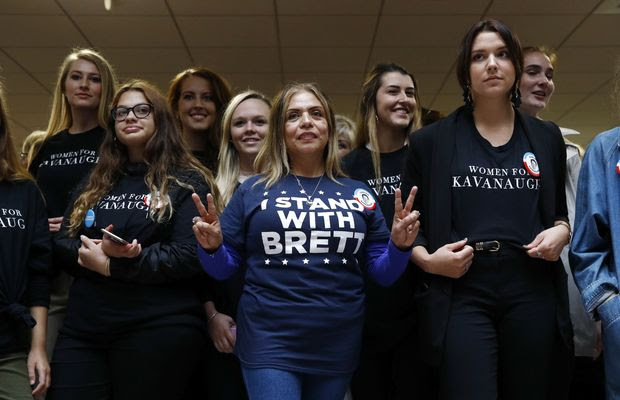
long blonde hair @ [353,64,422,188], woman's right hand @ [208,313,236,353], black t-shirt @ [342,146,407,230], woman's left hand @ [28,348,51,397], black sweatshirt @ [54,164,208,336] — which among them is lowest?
woman's left hand @ [28,348,51,397]

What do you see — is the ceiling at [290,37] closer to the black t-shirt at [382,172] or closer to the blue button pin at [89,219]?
the black t-shirt at [382,172]

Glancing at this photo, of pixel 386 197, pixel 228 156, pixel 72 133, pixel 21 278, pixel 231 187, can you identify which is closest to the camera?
pixel 21 278

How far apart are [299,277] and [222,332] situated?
1.62 feet

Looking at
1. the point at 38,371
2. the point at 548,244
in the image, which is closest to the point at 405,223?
the point at 548,244

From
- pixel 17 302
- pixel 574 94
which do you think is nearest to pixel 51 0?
pixel 17 302

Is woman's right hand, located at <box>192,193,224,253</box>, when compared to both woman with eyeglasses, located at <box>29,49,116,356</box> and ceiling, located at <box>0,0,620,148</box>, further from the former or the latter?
ceiling, located at <box>0,0,620,148</box>

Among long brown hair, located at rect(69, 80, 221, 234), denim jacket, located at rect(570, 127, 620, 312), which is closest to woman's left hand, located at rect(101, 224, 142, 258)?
long brown hair, located at rect(69, 80, 221, 234)

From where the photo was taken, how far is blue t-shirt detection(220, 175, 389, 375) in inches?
65.1

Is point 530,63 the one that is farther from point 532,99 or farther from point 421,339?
point 421,339

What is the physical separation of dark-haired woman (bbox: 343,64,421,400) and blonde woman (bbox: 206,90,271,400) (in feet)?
1.34

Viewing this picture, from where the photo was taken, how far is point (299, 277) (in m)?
1.69

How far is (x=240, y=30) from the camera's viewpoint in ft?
16.1

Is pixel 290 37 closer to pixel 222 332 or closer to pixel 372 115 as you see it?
pixel 372 115

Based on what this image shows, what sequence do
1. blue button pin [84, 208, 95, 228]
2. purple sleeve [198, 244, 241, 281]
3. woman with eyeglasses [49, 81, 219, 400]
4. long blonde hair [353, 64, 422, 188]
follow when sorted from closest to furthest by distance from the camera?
purple sleeve [198, 244, 241, 281] < woman with eyeglasses [49, 81, 219, 400] < blue button pin [84, 208, 95, 228] < long blonde hair [353, 64, 422, 188]
